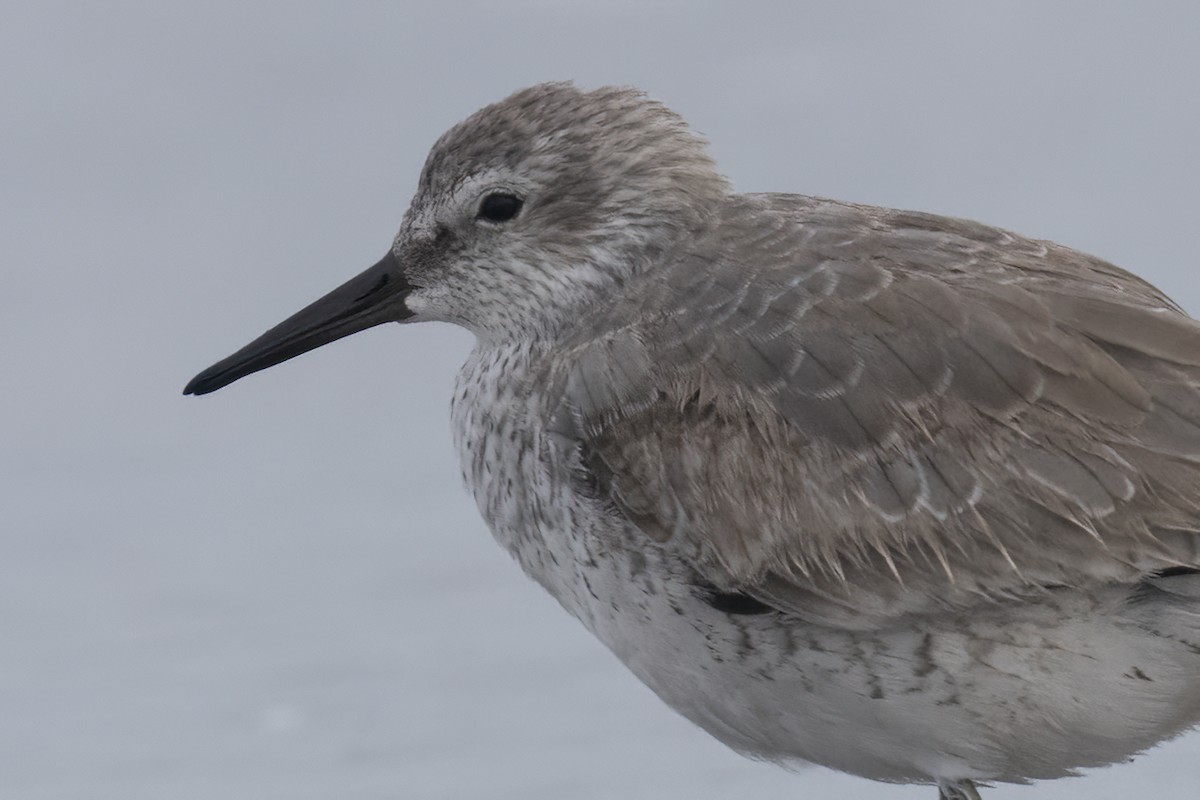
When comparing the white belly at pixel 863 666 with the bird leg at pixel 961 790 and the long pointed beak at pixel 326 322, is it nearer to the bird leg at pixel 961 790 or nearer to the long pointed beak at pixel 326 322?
the bird leg at pixel 961 790

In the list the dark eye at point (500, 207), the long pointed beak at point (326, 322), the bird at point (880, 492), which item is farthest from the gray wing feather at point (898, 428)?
the long pointed beak at point (326, 322)

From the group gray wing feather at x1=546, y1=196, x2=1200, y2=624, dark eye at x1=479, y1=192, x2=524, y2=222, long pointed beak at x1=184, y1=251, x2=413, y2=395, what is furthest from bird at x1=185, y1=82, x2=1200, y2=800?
long pointed beak at x1=184, y1=251, x2=413, y2=395

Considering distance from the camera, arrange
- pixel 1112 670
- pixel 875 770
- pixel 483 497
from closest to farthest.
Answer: pixel 1112 670, pixel 875 770, pixel 483 497

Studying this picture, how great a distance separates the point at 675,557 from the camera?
4102mm

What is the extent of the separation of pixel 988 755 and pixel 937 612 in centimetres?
36

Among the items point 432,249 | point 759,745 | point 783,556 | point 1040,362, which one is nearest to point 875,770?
point 759,745

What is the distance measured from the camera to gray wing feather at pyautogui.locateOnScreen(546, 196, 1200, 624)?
3920 millimetres

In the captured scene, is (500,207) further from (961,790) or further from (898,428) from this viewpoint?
(961,790)

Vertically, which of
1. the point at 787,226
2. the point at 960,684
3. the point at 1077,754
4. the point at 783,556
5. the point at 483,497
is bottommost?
the point at 1077,754

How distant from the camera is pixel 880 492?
4.02m

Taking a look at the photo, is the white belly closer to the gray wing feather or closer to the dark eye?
the gray wing feather

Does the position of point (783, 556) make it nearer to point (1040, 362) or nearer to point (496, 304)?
point (1040, 362)

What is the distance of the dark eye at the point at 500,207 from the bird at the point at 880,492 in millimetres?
323

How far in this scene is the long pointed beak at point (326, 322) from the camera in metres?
4.84
